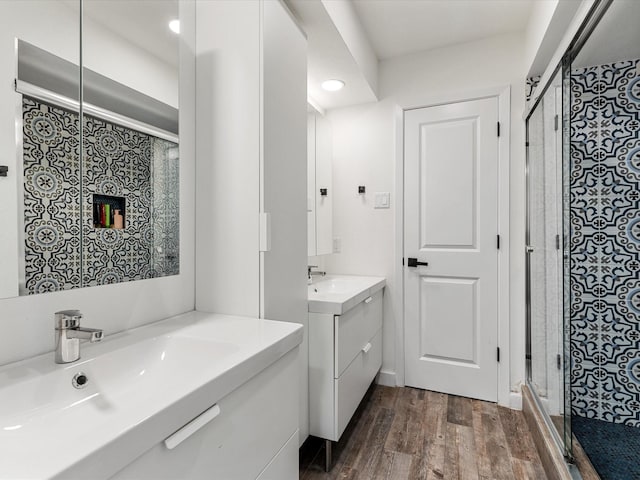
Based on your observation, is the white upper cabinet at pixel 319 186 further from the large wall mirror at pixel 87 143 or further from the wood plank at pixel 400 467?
the wood plank at pixel 400 467

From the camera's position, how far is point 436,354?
2434mm

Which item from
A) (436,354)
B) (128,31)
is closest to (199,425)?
(128,31)

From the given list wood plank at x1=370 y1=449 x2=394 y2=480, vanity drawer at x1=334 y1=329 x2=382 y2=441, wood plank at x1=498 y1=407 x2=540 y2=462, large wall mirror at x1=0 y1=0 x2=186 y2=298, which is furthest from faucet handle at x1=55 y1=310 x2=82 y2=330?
wood plank at x1=498 y1=407 x2=540 y2=462

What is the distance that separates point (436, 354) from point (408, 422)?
1.86ft

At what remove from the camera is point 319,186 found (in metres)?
2.43

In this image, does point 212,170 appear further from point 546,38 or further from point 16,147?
point 546,38

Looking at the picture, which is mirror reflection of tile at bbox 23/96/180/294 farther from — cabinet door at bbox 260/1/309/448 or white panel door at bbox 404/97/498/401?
white panel door at bbox 404/97/498/401

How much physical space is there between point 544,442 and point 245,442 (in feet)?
5.09

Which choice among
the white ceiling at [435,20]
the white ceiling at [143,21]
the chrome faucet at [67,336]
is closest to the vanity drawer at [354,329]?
the chrome faucet at [67,336]

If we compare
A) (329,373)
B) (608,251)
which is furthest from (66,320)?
(608,251)

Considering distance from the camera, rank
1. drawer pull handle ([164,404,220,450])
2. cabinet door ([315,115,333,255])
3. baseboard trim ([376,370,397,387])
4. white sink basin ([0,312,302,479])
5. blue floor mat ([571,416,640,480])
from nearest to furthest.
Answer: white sink basin ([0,312,302,479]) < drawer pull handle ([164,404,220,450]) < blue floor mat ([571,416,640,480]) < cabinet door ([315,115,333,255]) < baseboard trim ([376,370,397,387])

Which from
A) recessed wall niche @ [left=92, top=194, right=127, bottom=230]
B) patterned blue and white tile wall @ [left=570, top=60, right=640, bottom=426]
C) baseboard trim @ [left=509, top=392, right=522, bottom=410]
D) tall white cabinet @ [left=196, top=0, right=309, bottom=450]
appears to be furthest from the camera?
baseboard trim @ [left=509, top=392, right=522, bottom=410]

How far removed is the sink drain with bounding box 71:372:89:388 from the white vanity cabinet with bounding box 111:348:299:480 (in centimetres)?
26

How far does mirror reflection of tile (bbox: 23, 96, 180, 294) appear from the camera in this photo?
2.88ft
